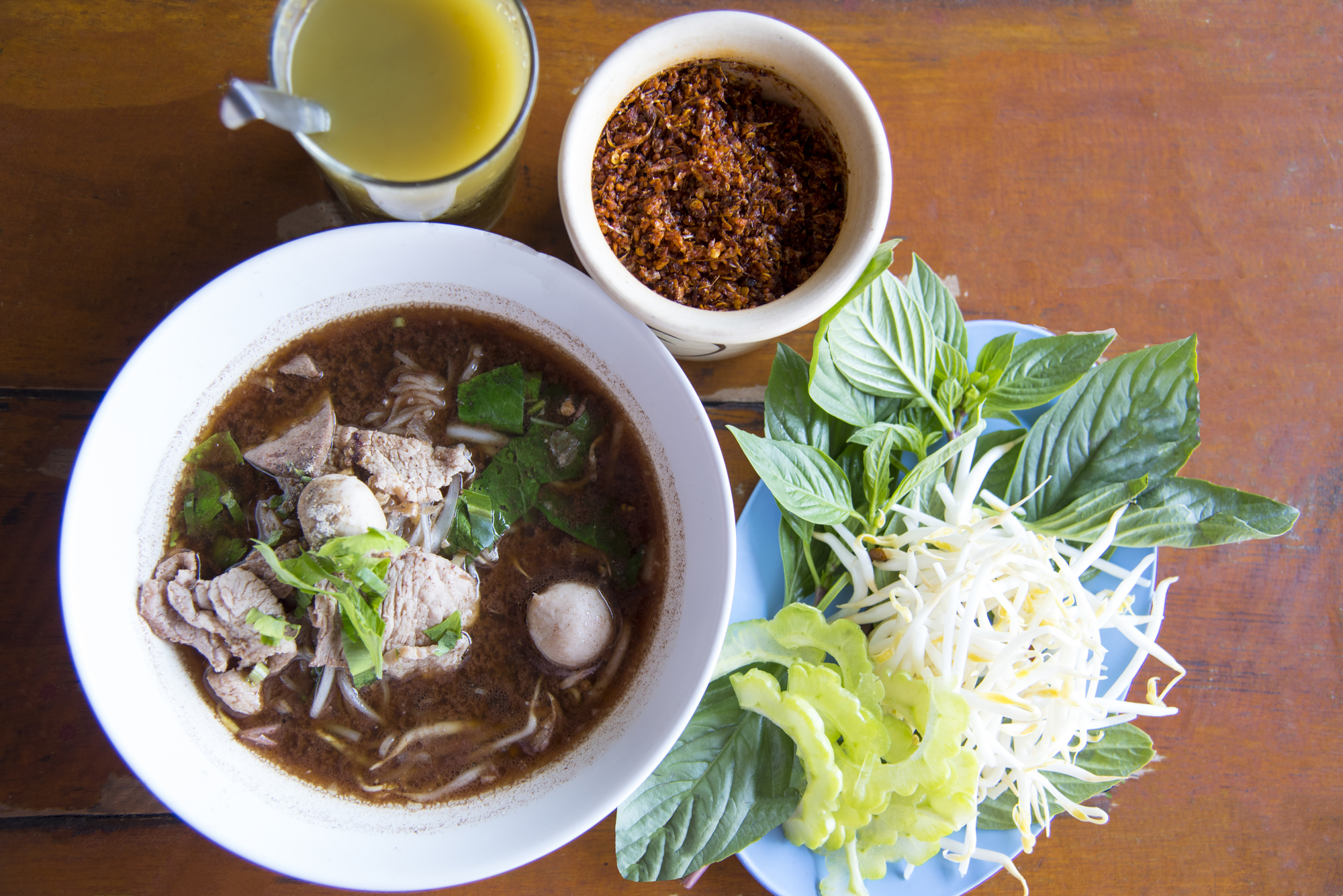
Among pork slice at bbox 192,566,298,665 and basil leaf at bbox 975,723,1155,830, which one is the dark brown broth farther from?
basil leaf at bbox 975,723,1155,830

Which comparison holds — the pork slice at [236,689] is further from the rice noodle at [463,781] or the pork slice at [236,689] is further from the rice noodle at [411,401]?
the rice noodle at [411,401]

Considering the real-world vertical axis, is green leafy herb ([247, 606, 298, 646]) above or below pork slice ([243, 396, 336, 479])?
below

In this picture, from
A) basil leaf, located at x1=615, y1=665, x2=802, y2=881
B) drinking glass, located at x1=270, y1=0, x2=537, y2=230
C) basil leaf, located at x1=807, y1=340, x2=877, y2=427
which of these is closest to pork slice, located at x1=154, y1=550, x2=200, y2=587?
drinking glass, located at x1=270, y1=0, x2=537, y2=230

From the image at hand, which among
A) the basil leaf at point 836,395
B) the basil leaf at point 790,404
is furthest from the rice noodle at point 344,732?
the basil leaf at point 836,395

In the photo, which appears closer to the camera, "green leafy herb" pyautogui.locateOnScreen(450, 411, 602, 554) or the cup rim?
the cup rim

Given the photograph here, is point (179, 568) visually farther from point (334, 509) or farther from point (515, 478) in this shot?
point (515, 478)

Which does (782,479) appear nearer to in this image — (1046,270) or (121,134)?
(1046,270)
